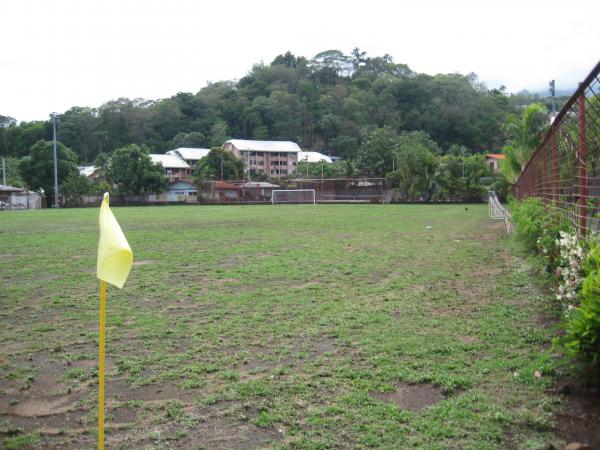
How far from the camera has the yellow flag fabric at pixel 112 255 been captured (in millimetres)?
2387

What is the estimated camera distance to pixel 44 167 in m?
50.2

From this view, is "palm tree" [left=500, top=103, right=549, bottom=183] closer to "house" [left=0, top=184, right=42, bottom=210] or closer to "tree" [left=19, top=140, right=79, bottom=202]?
"house" [left=0, top=184, right=42, bottom=210]

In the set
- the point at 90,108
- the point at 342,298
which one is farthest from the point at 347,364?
the point at 90,108

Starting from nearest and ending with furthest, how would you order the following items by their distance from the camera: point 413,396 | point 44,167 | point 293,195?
point 413,396 < point 44,167 < point 293,195

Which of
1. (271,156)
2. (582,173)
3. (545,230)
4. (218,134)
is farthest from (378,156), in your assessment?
(582,173)

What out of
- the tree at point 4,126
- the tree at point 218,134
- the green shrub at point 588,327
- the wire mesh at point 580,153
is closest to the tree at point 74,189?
the tree at point 4,126

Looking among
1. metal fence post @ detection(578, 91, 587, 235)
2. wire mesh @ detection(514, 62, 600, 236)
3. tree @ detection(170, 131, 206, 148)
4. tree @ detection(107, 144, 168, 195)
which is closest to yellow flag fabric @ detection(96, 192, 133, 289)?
wire mesh @ detection(514, 62, 600, 236)

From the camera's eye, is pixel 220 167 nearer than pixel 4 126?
Yes

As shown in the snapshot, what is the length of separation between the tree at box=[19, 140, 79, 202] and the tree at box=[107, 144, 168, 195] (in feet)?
15.8

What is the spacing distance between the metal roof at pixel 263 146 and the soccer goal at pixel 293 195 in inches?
882

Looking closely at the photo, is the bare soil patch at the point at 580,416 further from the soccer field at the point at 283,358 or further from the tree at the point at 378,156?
the tree at the point at 378,156

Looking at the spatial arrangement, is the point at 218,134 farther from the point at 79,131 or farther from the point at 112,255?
the point at 112,255

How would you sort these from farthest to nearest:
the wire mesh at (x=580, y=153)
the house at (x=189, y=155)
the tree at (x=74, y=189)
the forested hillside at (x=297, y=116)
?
1. the forested hillside at (x=297, y=116)
2. the house at (x=189, y=155)
3. the tree at (x=74, y=189)
4. the wire mesh at (x=580, y=153)

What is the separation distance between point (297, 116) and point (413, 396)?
8338 cm
